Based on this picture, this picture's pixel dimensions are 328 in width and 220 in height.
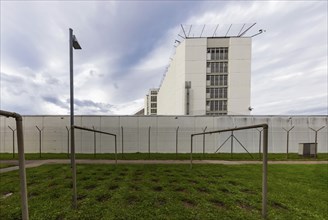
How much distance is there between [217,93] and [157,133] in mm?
22319

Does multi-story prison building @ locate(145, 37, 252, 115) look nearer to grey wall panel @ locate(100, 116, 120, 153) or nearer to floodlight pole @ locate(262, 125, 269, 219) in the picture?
grey wall panel @ locate(100, 116, 120, 153)

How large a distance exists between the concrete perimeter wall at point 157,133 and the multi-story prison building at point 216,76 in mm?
16551

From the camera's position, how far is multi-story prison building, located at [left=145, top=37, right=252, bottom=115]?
35.3m

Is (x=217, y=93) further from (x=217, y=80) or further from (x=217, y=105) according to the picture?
(x=217, y=80)

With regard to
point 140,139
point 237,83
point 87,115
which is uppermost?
point 237,83

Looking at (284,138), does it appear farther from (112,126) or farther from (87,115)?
(87,115)

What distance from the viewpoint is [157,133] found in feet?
59.8

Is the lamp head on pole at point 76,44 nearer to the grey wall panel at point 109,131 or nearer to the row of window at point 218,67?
the grey wall panel at point 109,131

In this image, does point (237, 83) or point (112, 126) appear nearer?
point (112, 126)

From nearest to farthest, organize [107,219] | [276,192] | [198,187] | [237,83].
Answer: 1. [107,219]
2. [276,192]
3. [198,187]
4. [237,83]

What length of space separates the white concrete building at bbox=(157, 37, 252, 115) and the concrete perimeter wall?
1654 centimetres

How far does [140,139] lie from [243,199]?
1438 centimetres

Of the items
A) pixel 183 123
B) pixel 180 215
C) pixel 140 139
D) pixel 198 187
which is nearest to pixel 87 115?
pixel 140 139

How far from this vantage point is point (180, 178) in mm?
6469
